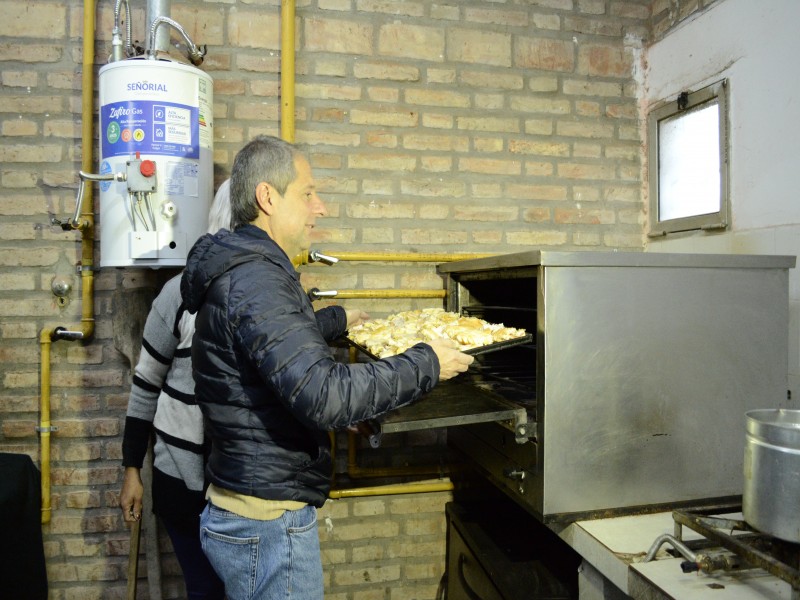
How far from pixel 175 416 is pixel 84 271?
0.85m

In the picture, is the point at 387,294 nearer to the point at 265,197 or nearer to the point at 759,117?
the point at 265,197

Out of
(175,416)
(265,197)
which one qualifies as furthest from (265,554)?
(265,197)

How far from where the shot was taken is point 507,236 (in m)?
2.72

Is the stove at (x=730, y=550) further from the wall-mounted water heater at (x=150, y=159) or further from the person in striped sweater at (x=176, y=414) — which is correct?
the wall-mounted water heater at (x=150, y=159)

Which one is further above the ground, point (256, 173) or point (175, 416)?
point (256, 173)

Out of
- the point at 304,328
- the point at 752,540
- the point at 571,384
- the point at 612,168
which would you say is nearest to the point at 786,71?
the point at 612,168

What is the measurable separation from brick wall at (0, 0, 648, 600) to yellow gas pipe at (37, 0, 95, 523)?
0.16ft

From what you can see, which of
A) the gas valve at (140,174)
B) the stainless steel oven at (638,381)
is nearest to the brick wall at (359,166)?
the gas valve at (140,174)

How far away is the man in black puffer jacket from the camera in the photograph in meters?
1.31

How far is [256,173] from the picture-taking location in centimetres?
157

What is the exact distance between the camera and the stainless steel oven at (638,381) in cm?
159

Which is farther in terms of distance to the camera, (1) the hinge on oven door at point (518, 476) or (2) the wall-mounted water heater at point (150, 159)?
(2) the wall-mounted water heater at point (150, 159)

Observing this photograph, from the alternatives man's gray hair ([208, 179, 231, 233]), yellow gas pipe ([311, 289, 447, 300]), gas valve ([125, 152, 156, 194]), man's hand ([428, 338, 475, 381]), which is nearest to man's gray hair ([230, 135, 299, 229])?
man's gray hair ([208, 179, 231, 233])

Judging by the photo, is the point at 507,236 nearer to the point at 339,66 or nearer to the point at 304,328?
the point at 339,66
